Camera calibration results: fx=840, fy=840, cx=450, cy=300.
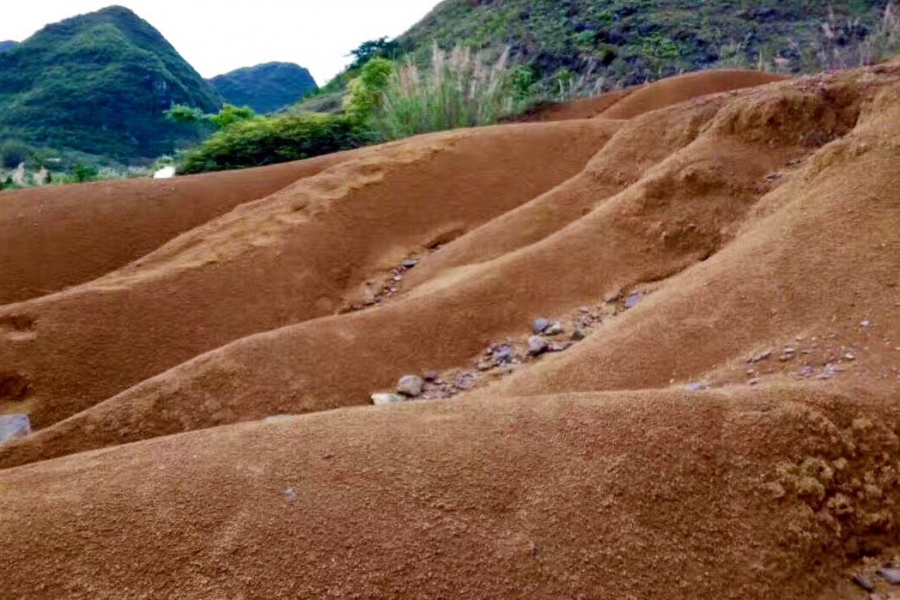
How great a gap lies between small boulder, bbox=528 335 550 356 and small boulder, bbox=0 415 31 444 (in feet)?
10.2

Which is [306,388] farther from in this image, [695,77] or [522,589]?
[695,77]

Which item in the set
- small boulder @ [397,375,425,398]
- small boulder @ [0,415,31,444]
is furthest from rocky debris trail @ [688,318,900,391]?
small boulder @ [0,415,31,444]

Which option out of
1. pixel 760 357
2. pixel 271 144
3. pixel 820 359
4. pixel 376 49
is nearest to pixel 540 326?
pixel 760 357

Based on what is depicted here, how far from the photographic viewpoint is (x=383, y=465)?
271cm

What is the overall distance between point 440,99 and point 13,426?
7.24 meters

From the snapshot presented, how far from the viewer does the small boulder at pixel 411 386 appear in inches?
190

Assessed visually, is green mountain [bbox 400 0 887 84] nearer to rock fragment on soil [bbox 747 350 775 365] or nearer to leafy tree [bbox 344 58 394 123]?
leafy tree [bbox 344 58 394 123]

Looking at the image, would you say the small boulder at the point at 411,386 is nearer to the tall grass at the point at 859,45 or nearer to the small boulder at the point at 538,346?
the small boulder at the point at 538,346

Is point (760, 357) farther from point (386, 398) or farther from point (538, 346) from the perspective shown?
point (386, 398)

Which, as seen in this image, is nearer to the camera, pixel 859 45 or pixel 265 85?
pixel 859 45

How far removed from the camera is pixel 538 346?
496 centimetres

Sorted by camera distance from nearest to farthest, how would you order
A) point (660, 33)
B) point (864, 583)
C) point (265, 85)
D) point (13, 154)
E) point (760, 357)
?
point (864, 583), point (760, 357), point (660, 33), point (13, 154), point (265, 85)

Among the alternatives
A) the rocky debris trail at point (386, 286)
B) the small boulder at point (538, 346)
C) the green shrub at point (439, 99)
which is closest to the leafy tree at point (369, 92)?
the green shrub at point (439, 99)

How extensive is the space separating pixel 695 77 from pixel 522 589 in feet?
33.7
